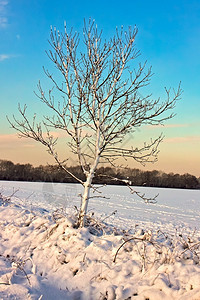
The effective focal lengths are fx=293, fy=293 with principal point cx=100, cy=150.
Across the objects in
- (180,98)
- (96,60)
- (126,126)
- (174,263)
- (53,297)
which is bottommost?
(53,297)

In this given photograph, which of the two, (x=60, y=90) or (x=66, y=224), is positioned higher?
(x=60, y=90)

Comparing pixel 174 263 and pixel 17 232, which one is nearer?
pixel 174 263

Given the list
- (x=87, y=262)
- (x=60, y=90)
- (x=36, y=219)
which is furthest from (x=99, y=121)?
(x=87, y=262)

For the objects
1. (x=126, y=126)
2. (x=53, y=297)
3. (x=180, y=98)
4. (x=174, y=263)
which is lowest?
(x=53, y=297)

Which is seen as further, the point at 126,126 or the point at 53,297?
the point at 126,126

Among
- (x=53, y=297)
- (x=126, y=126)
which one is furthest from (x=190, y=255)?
(x=126, y=126)

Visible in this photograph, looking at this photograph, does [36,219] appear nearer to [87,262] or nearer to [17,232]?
[17,232]

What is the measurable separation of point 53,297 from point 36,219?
3.73 meters

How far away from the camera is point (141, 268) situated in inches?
181

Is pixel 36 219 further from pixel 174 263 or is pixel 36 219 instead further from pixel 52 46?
pixel 52 46

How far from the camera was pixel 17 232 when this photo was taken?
22.6ft

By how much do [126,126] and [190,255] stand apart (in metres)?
3.60

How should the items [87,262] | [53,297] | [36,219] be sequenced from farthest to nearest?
[36,219], [87,262], [53,297]

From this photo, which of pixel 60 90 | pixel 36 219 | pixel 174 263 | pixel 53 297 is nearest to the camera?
pixel 53 297
